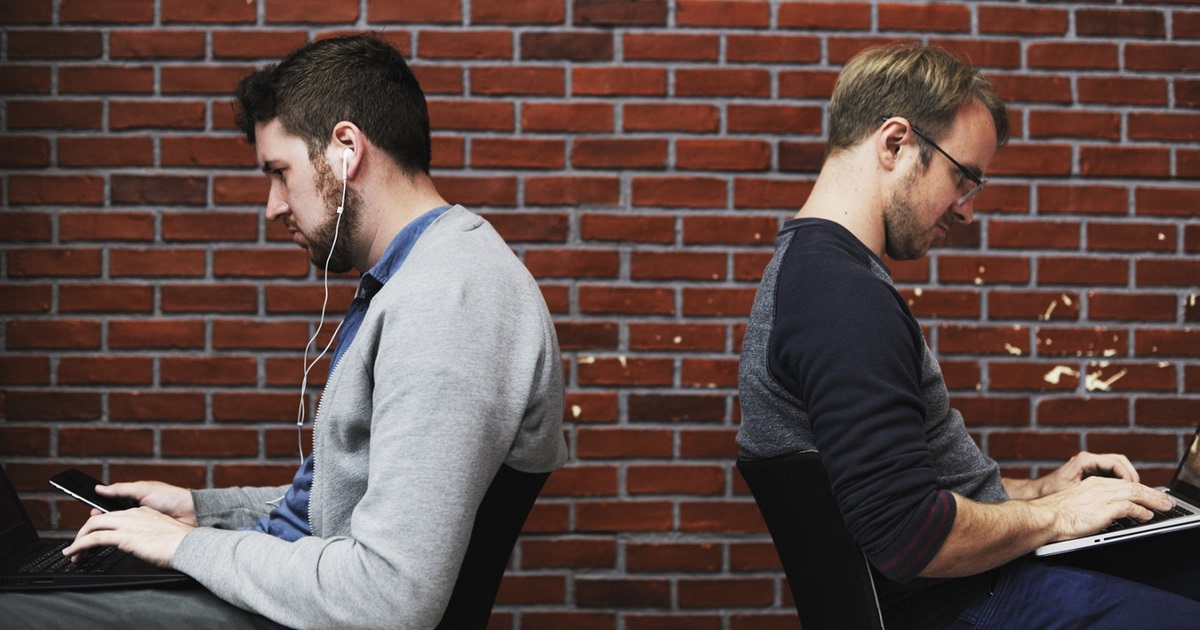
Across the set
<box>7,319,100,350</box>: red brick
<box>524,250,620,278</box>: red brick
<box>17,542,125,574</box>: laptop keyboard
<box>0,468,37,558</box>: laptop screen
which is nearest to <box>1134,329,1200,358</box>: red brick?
<box>524,250,620,278</box>: red brick

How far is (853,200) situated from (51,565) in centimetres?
137

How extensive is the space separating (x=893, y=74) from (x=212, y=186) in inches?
63.8

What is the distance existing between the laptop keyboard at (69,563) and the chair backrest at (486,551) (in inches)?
20.1

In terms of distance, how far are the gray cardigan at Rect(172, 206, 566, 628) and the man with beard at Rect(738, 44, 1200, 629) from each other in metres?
0.37

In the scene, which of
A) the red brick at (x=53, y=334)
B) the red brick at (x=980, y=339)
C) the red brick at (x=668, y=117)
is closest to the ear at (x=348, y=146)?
the red brick at (x=668, y=117)

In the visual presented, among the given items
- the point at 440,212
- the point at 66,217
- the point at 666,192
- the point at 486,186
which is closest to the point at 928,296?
the point at 666,192

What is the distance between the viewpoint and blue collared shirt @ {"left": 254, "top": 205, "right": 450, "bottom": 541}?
1502 millimetres

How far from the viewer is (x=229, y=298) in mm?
2387

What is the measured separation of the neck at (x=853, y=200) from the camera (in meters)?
1.66

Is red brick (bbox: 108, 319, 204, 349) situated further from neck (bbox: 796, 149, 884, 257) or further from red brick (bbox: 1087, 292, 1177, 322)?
red brick (bbox: 1087, 292, 1177, 322)

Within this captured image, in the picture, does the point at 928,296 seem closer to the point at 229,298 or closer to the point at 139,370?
the point at 229,298

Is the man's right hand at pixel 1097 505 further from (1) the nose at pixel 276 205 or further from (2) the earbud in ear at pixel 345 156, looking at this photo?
(1) the nose at pixel 276 205

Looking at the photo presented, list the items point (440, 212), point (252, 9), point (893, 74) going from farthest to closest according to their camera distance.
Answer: point (252, 9) < point (893, 74) < point (440, 212)

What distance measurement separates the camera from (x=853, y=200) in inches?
65.8
